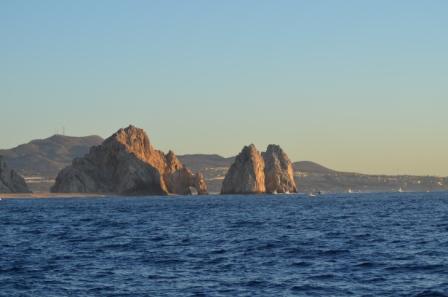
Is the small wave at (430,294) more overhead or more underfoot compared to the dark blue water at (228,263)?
more underfoot

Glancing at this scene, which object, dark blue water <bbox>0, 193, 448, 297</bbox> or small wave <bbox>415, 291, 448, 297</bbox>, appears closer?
small wave <bbox>415, 291, 448, 297</bbox>

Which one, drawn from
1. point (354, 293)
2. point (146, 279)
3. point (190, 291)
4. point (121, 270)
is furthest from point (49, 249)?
point (354, 293)

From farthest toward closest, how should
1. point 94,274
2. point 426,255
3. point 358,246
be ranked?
point 358,246
point 426,255
point 94,274

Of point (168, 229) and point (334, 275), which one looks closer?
point (334, 275)

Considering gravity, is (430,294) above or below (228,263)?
below

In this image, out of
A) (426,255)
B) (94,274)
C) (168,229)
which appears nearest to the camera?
(94,274)

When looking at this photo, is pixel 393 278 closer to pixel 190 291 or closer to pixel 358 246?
pixel 190 291

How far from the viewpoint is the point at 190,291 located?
143 ft

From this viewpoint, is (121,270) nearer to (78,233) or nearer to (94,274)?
(94,274)

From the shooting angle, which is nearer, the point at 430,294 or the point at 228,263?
the point at 430,294

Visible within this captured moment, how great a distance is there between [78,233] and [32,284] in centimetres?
3842

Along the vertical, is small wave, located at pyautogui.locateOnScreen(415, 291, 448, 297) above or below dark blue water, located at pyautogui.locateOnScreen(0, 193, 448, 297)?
below

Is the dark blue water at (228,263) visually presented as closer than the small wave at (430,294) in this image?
No

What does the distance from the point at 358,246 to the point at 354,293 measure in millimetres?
23449
